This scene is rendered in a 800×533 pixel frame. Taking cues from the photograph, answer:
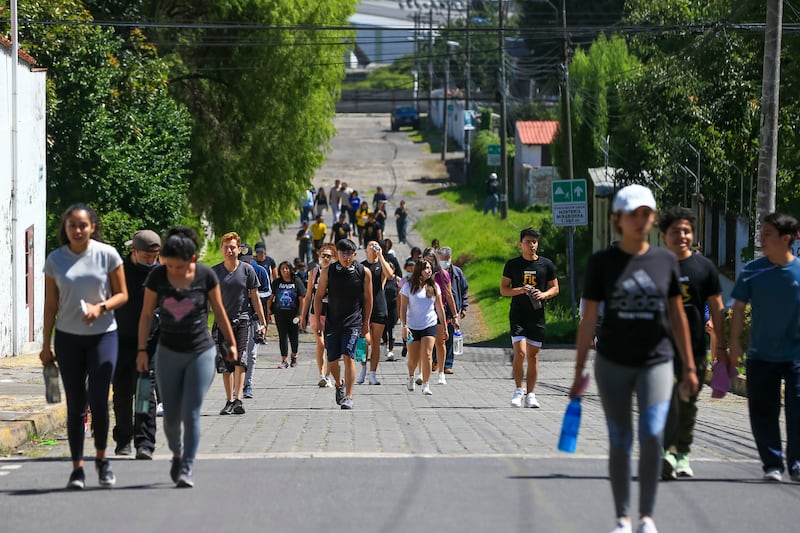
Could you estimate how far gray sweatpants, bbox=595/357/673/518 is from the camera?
22.2 feet

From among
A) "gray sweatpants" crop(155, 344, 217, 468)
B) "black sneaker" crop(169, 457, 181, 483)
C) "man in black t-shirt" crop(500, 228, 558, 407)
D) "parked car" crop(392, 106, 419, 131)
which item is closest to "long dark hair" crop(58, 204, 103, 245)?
"gray sweatpants" crop(155, 344, 217, 468)

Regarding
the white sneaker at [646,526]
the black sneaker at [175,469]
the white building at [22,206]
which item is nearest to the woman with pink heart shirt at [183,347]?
the black sneaker at [175,469]

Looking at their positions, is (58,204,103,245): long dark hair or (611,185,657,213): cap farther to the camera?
(58,204,103,245): long dark hair

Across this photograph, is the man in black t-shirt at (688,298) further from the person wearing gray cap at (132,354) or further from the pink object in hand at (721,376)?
the person wearing gray cap at (132,354)

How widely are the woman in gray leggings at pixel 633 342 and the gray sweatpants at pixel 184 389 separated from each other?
2596 mm

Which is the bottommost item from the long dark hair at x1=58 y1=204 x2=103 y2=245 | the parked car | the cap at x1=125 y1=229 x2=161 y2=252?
the cap at x1=125 y1=229 x2=161 y2=252

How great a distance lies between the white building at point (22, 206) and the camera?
2066 centimetres

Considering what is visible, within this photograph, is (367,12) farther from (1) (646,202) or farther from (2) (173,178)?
(1) (646,202)

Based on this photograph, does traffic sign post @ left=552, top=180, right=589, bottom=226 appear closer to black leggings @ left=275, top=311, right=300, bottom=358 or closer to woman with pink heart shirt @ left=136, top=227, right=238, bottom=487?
black leggings @ left=275, top=311, right=300, bottom=358

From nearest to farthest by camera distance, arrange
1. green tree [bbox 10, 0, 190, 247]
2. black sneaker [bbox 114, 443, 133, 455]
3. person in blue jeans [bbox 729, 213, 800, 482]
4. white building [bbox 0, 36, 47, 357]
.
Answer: person in blue jeans [bbox 729, 213, 800, 482] < black sneaker [bbox 114, 443, 133, 455] < white building [bbox 0, 36, 47, 357] < green tree [bbox 10, 0, 190, 247]

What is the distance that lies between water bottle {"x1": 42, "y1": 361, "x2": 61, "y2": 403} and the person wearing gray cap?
89cm

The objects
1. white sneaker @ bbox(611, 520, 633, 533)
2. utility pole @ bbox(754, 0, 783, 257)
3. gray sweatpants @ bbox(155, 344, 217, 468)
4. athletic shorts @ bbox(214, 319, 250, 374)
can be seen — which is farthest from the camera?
utility pole @ bbox(754, 0, 783, 257)

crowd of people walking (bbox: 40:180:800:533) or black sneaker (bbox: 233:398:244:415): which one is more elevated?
crowd of people walking (bbox: 40:180:800:533)

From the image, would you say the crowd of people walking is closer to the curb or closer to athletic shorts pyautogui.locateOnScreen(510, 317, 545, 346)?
athletic shorts pyautogui.locateOnScreen(510, 317, 545, 346)
